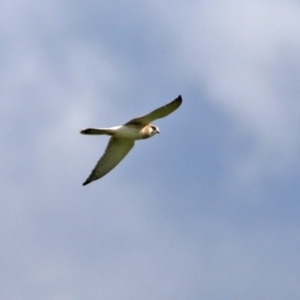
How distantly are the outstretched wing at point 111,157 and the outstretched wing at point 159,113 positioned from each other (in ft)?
3.82

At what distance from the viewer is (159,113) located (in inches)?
Result: 1237

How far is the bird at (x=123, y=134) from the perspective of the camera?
31.2 meters

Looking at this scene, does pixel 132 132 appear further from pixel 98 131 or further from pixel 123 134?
pixel 98 131

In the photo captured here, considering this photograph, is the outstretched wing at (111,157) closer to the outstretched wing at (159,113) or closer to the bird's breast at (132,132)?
the bird's breast at (132,132)

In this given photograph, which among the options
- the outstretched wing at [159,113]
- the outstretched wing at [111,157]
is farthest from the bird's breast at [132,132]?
the outstretched wing at [111,157]

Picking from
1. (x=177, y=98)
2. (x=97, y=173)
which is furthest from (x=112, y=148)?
(x=177, y=98)

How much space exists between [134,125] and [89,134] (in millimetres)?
1705

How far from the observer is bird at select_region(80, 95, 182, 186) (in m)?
31.2

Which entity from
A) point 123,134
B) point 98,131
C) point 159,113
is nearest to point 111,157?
point 123,134

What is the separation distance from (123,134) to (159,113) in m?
1.69

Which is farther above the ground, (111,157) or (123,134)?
(123,134)

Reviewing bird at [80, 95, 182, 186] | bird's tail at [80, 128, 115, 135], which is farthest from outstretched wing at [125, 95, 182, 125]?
bird's tail at [80, 128, 115, 135]

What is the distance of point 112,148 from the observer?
33469 mm

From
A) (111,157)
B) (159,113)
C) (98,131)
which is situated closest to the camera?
(159,113)
